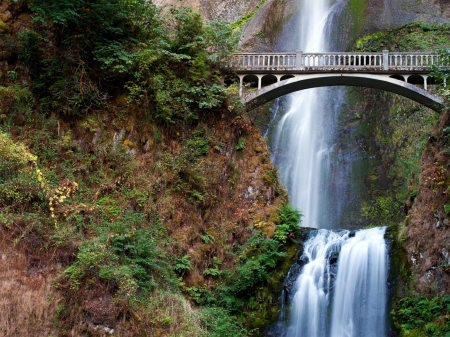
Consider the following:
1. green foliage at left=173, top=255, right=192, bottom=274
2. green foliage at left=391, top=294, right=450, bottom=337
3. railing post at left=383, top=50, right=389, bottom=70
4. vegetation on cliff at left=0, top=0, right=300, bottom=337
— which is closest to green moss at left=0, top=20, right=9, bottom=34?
vegetation on cliff at left=0, top=0, right=300, bottom=337

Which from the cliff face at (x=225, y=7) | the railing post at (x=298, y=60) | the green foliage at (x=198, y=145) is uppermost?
the cliff face at (x=225, y=7)

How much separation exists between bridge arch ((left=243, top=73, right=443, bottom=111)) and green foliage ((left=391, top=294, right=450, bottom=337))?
742 cm

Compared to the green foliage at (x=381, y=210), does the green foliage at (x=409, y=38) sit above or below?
above

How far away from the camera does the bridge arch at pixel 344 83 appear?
17.6 m

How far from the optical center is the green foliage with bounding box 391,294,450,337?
12.0 m

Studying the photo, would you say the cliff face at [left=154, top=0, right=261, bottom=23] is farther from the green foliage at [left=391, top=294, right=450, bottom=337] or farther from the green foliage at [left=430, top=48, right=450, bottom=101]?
the green foliage at [left=391, top=294, right=450, bottom=337]

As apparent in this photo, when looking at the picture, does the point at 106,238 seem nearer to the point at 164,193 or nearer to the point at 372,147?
the point at 164,193

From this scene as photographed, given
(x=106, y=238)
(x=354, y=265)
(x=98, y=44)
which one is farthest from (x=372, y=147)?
(x=106, y=238)

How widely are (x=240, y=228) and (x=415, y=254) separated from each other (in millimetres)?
5089

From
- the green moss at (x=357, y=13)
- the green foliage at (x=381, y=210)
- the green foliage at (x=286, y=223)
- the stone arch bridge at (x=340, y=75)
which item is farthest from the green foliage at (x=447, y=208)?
the green moss at (x=357, y=13)

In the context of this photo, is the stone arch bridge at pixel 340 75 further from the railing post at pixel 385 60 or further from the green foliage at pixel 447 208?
the green foliage at pixel 447 208

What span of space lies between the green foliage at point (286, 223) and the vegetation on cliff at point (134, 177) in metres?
0.06

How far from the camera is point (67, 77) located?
14.6 m

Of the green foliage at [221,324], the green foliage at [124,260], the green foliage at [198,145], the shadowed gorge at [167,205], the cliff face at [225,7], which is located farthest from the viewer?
the cliff face at [225,7]
